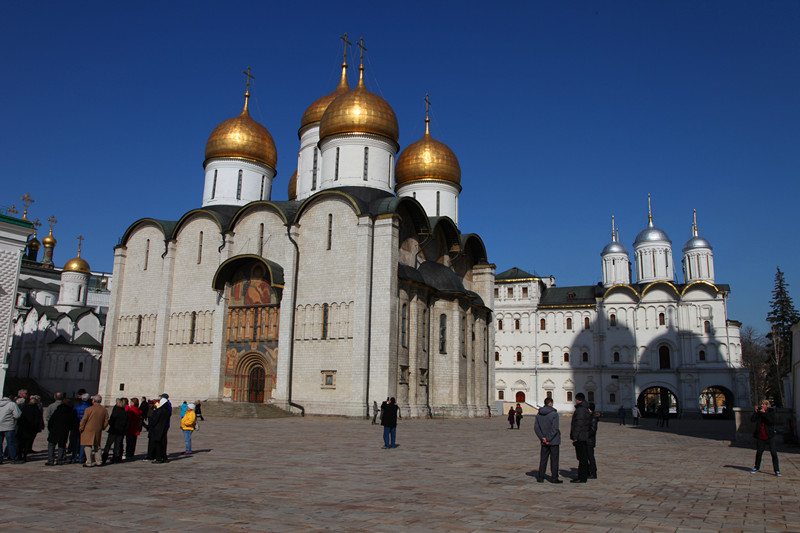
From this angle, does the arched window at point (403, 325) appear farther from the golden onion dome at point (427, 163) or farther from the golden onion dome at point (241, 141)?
the golden onion dome at point (241, 141)

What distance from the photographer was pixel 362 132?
97.8ft

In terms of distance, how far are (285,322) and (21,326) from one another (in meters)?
29.6

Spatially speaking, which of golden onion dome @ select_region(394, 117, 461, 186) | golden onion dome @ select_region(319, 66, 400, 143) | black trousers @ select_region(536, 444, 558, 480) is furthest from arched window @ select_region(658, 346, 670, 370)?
black trousers @ select_region(536, 444, 558, 480)

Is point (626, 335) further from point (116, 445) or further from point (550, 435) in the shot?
point (116, 445)

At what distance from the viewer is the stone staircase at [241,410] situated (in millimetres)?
24953

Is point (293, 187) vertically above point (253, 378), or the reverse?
point (293, 187)

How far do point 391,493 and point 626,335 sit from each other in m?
41.5

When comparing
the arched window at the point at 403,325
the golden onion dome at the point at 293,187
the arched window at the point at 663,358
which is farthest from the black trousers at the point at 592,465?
the arched window at the point at 663,358

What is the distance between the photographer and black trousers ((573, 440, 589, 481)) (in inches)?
344

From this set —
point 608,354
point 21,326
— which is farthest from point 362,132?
point 21,326

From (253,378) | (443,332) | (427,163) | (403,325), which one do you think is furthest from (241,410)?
(427,163)

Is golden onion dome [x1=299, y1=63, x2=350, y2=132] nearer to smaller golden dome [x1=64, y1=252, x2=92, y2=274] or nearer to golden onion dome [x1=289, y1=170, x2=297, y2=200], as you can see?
golden onion dome [x1=289, y1=170, x2=297, y2=200]

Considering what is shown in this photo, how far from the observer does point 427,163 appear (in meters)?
34.1

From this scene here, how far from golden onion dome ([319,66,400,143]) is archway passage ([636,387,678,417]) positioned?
84.0 ft
